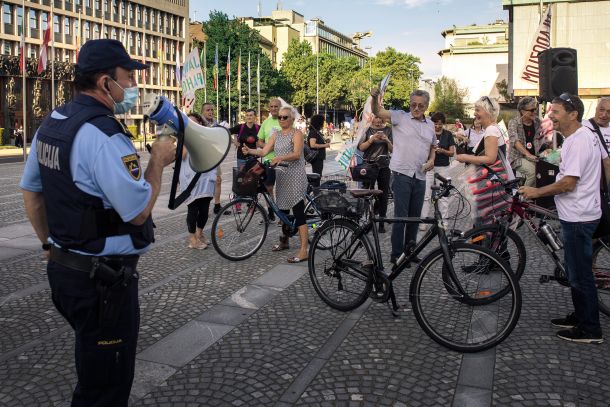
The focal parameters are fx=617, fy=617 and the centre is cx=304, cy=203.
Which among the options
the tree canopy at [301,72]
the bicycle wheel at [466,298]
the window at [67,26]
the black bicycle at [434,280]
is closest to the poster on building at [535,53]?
the black bicycle at [434,280]

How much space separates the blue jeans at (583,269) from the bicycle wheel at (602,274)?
2.10 feet

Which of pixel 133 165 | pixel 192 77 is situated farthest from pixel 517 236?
pixel 192 77

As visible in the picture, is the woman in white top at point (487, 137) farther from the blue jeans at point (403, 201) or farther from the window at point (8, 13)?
the window at point (8, 13)

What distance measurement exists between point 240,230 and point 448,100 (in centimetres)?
6386

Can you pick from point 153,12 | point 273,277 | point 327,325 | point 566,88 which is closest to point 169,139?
point 327,325

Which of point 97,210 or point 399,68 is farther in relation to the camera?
point 399,68

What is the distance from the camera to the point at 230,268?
22.6ft

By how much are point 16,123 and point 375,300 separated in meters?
52.5

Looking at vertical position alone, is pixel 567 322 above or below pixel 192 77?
below

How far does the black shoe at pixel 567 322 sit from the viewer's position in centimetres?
479

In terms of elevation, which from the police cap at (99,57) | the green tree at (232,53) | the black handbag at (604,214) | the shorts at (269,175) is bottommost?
the black handbag at (604,214)

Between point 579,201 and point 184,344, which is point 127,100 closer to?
point 184,344

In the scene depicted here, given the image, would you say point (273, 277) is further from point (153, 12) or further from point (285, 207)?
point (153, 12)

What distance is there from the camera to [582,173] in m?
4.39
